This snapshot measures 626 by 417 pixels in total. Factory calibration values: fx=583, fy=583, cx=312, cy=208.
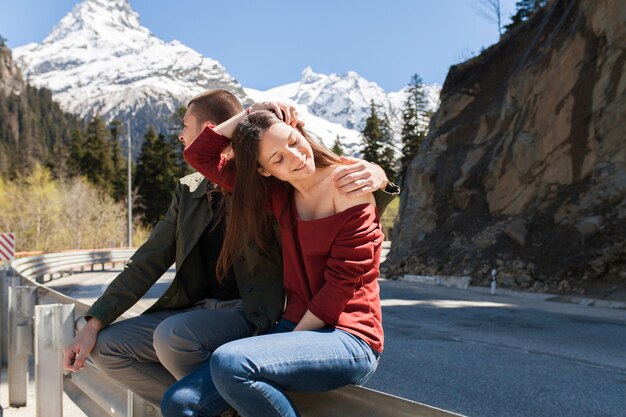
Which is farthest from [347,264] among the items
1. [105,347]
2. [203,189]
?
[105,347]

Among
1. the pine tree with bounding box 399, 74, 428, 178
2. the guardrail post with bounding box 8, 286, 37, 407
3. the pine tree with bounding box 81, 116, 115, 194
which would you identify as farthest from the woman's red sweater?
the pine tree with bounding box 81, 116, 115, 194

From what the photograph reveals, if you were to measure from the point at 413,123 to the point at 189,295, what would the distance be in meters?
64.4

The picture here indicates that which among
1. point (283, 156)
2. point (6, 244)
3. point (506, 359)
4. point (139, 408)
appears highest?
point (283, 156)

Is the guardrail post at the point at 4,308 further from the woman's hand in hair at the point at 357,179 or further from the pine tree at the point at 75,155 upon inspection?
the pine tree at the point at 75,155

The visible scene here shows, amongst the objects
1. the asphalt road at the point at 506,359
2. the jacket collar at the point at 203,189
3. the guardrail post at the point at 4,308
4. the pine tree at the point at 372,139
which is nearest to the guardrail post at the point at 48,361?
the jacket collar at the point at 203,189

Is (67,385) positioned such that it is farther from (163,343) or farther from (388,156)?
(388,156)

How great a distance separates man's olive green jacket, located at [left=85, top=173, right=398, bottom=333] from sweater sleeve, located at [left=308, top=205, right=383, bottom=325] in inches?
9.6

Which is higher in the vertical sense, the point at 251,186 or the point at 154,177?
the point at 154,177

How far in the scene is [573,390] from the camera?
5512mm

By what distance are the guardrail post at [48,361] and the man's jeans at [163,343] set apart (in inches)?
31.8

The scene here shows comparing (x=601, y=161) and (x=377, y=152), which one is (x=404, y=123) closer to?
(x=377, y=152)

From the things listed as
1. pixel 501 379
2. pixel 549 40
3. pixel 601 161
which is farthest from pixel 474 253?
pixel 501 379

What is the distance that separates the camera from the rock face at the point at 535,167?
649 inches

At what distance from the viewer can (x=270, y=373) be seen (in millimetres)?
1729
